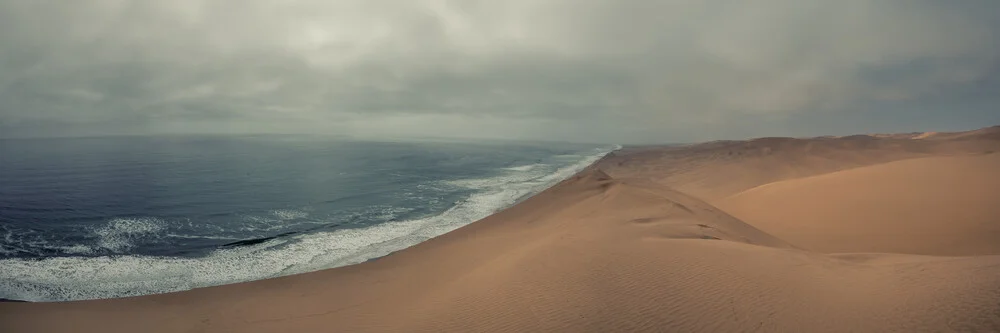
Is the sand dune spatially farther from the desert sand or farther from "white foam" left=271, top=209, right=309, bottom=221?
"white foam" left=271, top=209, right=309, bottom=221

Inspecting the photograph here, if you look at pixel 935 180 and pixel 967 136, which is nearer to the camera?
pixel 935 180

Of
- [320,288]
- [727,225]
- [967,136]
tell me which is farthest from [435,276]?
[967,136]

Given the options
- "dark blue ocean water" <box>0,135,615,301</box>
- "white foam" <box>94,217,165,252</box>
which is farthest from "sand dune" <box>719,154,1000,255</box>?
"white foam" <box>94,217,165,252</box>

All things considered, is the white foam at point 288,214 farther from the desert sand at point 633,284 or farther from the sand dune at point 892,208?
the sand dune at point 892,208

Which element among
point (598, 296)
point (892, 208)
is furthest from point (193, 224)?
point (892, 208)

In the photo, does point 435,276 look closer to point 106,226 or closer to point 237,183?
point 106,226

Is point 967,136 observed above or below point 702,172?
above

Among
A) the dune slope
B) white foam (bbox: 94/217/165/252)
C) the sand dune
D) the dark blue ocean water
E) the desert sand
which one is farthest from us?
the sand dune
